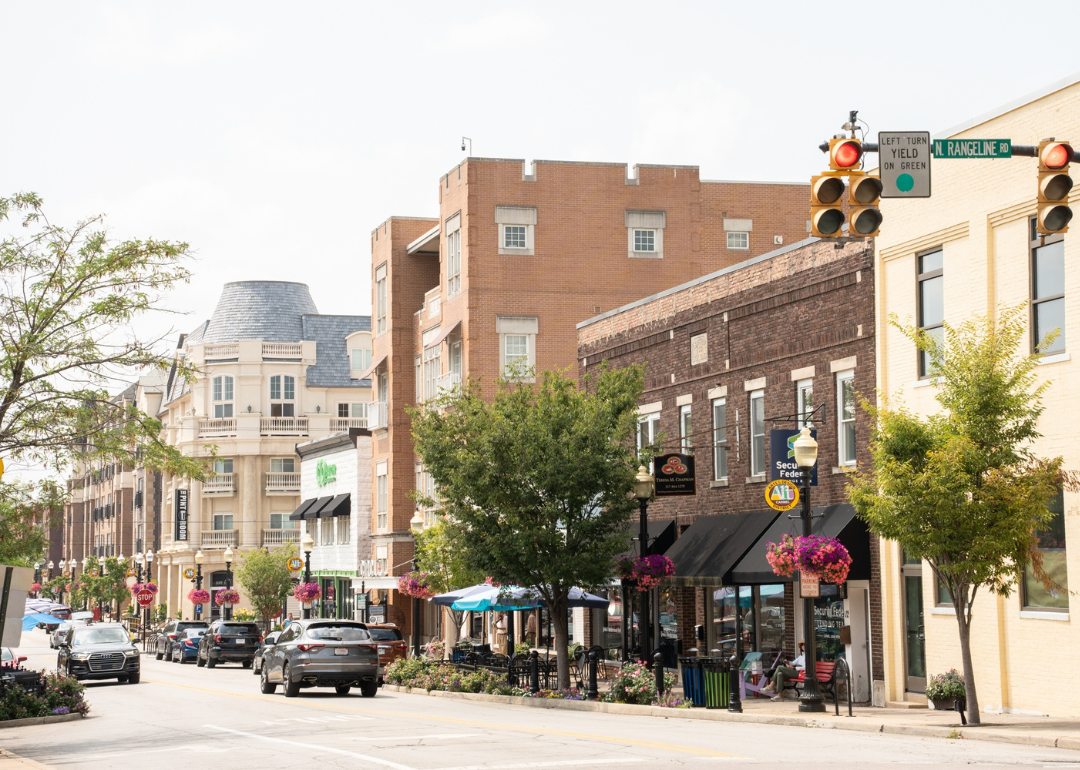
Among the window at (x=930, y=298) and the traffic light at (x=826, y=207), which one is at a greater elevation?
the window at (x=930, y=298)

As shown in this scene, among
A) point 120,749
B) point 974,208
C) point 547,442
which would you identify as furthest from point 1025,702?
point 120,749

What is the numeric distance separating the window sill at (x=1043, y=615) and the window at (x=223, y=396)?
7189 centimetres

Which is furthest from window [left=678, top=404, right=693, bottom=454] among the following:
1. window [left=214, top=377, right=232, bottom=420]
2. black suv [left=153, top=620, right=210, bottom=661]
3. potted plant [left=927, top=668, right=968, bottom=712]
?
window [left=214, top=377, right=232, bottom=420]

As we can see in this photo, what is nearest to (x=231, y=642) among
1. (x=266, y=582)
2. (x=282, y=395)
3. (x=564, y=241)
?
(x=564, y=241)

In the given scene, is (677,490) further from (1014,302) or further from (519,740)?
(519,740)

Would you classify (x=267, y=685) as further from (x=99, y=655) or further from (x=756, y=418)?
(x=756, y=418)

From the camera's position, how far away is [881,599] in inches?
1021

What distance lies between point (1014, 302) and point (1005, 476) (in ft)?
15.5

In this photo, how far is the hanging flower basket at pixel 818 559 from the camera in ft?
74.1

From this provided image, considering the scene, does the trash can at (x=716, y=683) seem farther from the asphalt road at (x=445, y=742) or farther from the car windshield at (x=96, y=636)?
the car windshield at (x=96, y=636)

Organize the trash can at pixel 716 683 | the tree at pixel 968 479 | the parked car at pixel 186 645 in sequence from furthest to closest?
the parked car at pixel 186 645
the trash can at pixel 716 683
the tree at pixel 968 479

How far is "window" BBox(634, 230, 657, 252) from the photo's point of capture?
48.9 metres

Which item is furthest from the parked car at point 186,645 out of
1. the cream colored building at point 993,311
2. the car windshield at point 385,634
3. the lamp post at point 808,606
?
the lamp post at point 808,606

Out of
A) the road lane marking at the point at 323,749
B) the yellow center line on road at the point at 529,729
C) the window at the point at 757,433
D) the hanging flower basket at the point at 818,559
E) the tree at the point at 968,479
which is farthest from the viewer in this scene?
the window at the point at 757,433
